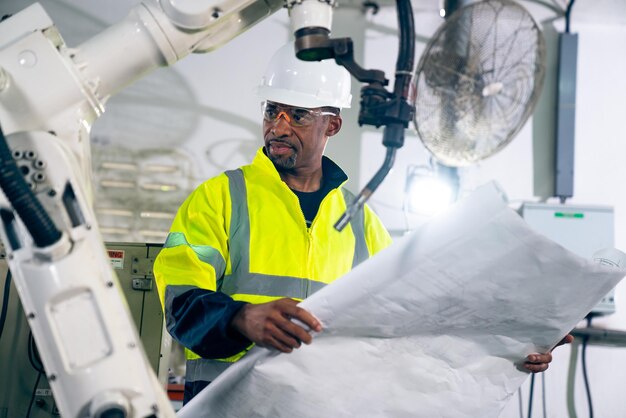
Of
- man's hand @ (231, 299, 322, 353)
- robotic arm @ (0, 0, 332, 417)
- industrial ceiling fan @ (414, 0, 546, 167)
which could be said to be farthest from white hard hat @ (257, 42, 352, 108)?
man's hand @ (231, 299, 322, 353)

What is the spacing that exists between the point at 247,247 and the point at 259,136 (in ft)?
7.83

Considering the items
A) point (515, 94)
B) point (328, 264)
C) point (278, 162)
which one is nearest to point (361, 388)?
point (328, 264)

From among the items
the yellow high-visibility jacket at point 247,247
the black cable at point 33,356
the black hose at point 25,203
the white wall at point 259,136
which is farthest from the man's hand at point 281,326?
the white wall at point 259,136

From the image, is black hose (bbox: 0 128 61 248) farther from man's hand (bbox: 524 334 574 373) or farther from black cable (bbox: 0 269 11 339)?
black cable (bbox: 0 269 11 339)

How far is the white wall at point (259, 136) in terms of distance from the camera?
13.0 feet

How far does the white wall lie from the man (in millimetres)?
1760

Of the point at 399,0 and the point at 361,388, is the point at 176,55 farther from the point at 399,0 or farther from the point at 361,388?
the point at 361,388

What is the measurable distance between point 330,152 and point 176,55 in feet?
9.50

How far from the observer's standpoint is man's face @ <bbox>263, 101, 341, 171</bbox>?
2055mm

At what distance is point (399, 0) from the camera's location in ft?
3.48

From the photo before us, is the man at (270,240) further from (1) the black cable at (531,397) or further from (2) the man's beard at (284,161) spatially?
(1) the black cable at (531,397)

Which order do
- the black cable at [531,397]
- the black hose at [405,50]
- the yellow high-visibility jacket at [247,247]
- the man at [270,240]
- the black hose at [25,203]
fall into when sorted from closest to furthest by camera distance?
the black hose at [25,203]
the black hose at [405,50]
the man at [270,240]
the yellow high-visibility jacket at [247,247]
the black cable at [531,397]

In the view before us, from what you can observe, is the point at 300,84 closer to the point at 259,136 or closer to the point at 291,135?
the point at 291,135

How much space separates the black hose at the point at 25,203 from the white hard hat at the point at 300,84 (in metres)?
1.19
